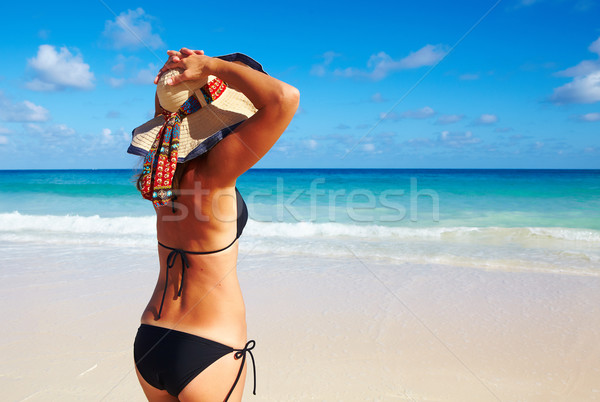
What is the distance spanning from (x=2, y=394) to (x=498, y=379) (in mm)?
4235

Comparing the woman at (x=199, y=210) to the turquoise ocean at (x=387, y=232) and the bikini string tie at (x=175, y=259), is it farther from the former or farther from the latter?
the turquoise ocean at (x=387, y=232)

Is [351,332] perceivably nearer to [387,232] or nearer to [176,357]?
[176,357]

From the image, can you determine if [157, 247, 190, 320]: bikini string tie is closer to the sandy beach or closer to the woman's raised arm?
the woman's raised arm

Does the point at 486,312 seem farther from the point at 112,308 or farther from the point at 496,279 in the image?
the point at 112,308

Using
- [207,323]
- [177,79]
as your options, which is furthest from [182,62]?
[207,323]

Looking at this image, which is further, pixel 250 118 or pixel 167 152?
pixel 167 152

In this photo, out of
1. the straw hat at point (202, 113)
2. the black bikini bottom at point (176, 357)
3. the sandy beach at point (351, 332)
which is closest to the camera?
the straw hat at point (202, 113)

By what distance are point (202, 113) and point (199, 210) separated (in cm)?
35

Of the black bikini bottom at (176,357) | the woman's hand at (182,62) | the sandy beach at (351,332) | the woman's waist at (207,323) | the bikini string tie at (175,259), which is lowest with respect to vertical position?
the sandy beach at (351,332)

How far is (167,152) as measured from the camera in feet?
4.66

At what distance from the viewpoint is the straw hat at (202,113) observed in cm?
138

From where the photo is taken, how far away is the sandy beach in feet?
11.4

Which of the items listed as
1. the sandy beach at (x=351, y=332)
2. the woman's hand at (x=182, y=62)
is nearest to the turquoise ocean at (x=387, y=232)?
the sandy beach at (x=351, y=332)

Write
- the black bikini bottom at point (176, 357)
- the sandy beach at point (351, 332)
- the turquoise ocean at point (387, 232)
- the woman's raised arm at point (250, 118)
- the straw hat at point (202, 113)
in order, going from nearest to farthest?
the woman's raised arm at point (250, 118) → the straw hat at point (202, 113) → the black bikini bottom at point (176, 357) → the sandy beach at point (351, 332) → the turquoise ocean at point (387, 232)
